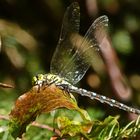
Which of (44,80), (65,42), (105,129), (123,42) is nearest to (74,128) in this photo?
(105,129)

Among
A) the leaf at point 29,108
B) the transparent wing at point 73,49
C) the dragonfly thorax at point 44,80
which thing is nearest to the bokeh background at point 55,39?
the transparent wing at point 73,49

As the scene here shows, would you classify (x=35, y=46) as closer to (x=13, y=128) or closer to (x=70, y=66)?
(x=70, y=66)

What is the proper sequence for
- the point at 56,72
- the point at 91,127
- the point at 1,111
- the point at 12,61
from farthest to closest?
1. the point at 12,61
2. the point at 56,72
3. the point at 1,111
4. the point at 91,127

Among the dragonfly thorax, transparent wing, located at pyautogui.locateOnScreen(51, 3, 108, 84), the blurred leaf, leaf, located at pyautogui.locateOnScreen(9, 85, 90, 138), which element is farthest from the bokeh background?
leaf, located at pyautogui.locateOnScreen(9, 85, 90, 138)

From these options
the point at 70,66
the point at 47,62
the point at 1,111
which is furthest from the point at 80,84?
the point at 1,111

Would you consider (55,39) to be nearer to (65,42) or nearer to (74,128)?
(65,42)

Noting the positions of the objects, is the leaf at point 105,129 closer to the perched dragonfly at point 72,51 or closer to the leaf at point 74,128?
the leaf at point 74,128

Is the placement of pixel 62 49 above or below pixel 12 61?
above
